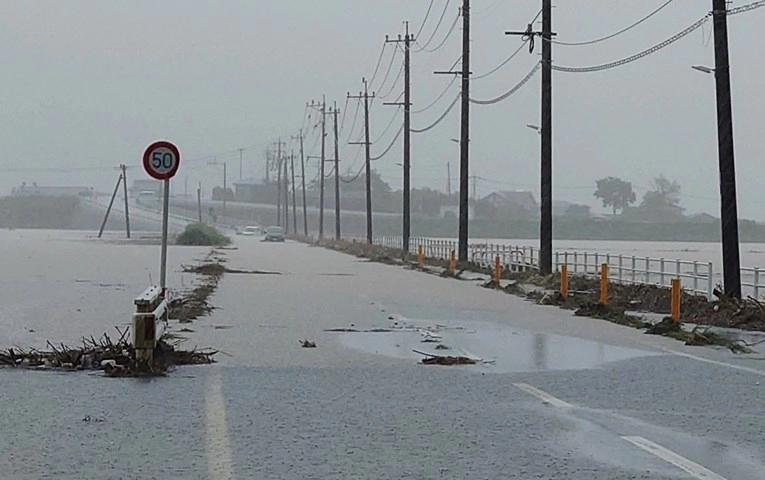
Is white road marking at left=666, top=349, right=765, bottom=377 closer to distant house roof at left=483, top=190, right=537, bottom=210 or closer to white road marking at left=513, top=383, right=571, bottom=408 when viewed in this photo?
white road marking at left=513, top=383, right=571, bottom=408

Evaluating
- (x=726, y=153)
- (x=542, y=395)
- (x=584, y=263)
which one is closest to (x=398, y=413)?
(x=542, y=395)

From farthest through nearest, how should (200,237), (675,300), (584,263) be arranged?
(200,237) < (584,263) < (675,300)

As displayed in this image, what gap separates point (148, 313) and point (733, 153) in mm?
14752

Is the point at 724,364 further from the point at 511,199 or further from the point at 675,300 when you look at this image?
the point at 511,199

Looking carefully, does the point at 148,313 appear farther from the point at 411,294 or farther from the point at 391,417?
the point at 411,294

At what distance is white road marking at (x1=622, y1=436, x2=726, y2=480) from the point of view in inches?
351

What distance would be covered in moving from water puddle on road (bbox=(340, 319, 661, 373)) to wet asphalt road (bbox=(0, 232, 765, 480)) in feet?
0.18

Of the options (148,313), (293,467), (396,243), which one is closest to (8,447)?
(293,467)

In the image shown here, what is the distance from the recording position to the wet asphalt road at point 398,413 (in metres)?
9.22

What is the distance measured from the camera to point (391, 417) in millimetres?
11586

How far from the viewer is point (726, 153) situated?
2503 cm

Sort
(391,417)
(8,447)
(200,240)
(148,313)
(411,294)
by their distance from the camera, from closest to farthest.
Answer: (8,447) → (391,417) → (148,313) → (411,294) → (200,240)

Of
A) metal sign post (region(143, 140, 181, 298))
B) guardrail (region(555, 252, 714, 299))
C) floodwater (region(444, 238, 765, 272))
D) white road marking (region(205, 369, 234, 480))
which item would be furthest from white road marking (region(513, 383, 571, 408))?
floodwater (region(444, 238, 765, 272))

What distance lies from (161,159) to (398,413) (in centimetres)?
867
